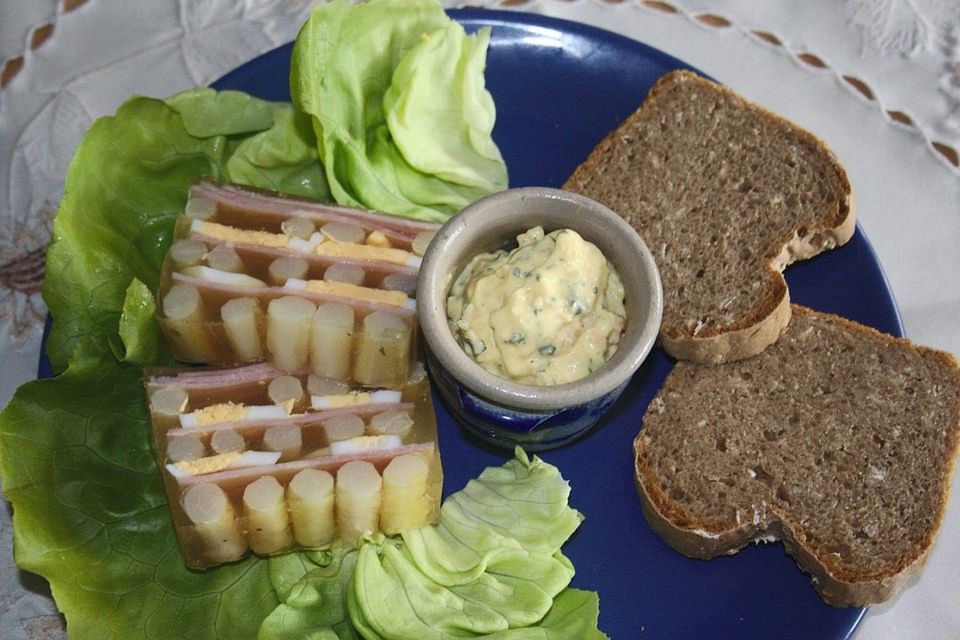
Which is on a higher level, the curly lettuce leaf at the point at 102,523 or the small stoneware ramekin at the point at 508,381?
the small stoneware ramekin at the point at 508,381

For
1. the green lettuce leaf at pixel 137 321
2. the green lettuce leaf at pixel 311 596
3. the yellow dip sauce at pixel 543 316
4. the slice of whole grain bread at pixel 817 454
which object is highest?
the yellow dip sauce at pixel 543 316

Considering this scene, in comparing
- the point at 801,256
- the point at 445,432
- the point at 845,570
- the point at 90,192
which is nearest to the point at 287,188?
the point at 90,192

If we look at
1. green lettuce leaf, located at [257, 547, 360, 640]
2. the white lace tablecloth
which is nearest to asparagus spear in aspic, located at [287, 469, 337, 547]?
green lettuce leaf, located at [257, 547, 360, 640]

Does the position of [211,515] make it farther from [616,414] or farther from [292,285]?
[616,414]

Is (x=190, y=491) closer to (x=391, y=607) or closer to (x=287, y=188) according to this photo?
(x=391, y=607)

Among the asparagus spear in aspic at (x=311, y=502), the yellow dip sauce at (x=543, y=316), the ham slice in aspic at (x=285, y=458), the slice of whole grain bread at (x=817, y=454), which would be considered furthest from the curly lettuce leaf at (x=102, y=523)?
the slice of whole grain bread at (x=817, y=454)

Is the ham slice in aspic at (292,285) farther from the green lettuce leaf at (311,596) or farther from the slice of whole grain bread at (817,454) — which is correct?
the slice of whole grain bread at (817,454)
